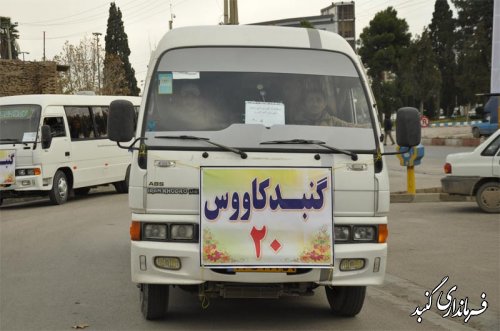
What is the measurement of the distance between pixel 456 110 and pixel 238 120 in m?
96.2

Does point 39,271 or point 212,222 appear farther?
point 39,271

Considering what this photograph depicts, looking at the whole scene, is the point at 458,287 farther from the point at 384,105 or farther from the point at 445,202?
the point at 384,105

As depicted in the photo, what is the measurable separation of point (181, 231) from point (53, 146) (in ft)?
41.7

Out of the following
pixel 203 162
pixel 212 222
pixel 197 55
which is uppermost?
pixel 197 55

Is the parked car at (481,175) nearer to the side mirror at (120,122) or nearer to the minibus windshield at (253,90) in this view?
the minibus windshield at (253,90)

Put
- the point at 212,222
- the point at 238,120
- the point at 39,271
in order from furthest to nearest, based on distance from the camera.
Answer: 1. the point at 39,271
2. the point at 238,120
3. the point at 212,222

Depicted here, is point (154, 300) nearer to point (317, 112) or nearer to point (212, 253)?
point (212, 253)

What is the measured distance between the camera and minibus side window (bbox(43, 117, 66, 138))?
17.7 meters

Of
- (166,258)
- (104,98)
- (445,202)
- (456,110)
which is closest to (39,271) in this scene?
(166,258)

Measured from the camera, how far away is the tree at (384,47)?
77062 millimetres

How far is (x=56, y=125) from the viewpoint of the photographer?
1814 cm

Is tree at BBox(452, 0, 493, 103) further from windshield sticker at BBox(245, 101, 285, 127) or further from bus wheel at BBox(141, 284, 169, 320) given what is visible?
bus wheel at BBox(141, 284, 169, 320)

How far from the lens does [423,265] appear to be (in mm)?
9031

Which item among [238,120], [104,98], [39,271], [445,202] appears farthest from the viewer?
[104,98]
